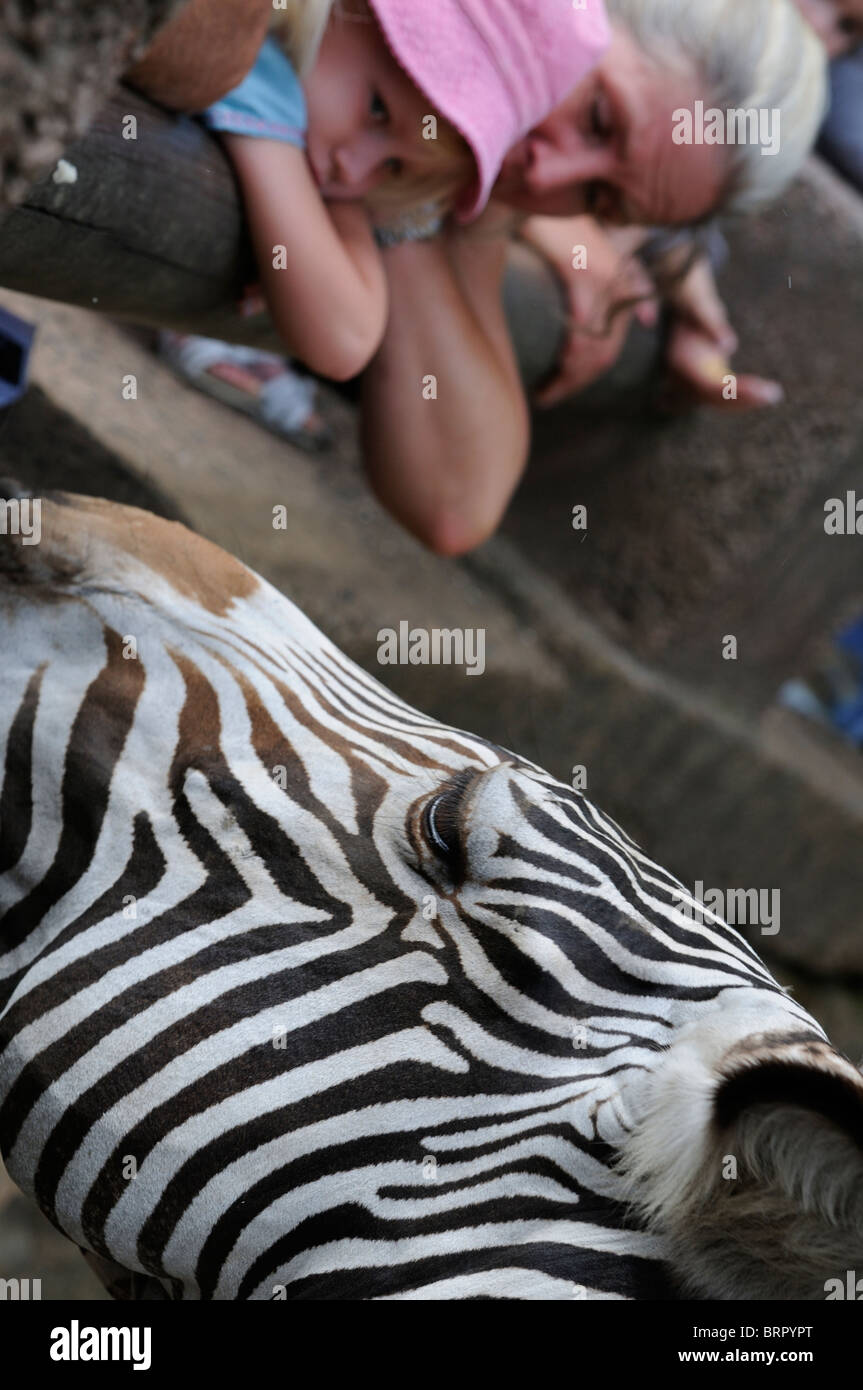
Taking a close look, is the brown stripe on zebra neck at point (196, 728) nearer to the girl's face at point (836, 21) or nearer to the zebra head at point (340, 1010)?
the zebra head at point (340, 1010)

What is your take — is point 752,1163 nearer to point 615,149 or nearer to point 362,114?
point 362,114

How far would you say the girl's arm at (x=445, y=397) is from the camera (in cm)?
154

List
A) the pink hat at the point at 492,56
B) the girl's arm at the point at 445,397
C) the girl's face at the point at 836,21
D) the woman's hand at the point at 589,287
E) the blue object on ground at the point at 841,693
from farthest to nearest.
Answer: the blue object on ground at the point at 841,693
the girl's face at the point at 836,21
the woman's hand at the point at 589,287
the girl's arm at the point at 445,397
the pink hat at the point at 492,56

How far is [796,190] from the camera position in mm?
2213

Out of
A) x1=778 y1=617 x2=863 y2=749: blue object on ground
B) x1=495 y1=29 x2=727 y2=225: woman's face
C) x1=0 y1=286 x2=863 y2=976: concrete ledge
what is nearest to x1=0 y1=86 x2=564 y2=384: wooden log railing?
x1=0 y1=286 x2=863 y2=976: concrete ledge

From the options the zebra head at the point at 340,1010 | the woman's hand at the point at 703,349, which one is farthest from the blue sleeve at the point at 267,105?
the woman's hand at the point at 703,349

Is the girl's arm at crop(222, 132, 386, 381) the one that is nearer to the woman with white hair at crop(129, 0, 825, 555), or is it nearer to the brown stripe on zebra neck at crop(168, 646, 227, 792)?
the woman with white hair at crop(129, 0, 825, 555)

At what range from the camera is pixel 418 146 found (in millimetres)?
1209

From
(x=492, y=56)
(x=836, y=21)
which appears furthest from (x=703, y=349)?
(x=492, y=56)

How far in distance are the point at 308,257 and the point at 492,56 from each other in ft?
0.85

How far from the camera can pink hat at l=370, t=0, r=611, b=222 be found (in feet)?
3.75

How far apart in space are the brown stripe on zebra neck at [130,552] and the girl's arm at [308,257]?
431 millimetres

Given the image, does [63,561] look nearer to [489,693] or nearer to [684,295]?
[489,693]
